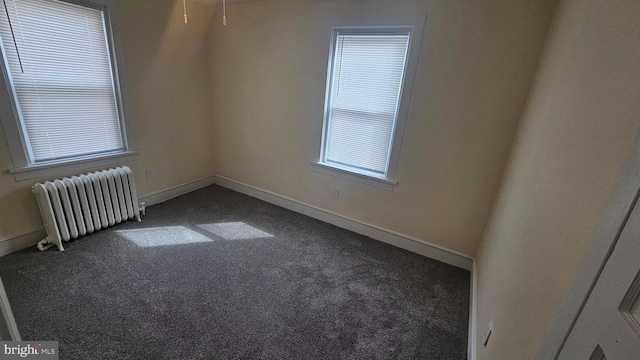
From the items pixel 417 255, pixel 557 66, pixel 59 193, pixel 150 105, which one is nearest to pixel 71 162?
pixel 59 193

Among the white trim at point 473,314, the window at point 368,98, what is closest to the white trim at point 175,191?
the window at point 368,98

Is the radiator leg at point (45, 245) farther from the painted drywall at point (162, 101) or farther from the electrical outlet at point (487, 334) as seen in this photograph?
the electrical outlet at point (487, 334)

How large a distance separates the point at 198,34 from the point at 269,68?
1.03 meters

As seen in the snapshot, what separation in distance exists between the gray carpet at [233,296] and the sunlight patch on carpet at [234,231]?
2 centimetres

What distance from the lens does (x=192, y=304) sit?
5.81 feet

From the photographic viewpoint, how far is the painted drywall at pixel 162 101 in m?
2.13

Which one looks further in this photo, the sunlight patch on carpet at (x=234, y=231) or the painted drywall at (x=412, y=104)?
the sunlight patch on carpet at (x=234, y=231)

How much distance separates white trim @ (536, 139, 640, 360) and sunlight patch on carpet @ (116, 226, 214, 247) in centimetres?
252

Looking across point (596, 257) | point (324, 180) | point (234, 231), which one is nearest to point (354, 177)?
point (324, 180)

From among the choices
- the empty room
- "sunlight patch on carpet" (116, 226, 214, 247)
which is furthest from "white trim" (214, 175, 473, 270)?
"sunlight patch on carpet" (116, 226, 214, 247)

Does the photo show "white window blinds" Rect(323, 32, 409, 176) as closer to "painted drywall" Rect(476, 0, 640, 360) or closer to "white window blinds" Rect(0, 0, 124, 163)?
"painted drywall" Rect(476, 0, 640, 360)

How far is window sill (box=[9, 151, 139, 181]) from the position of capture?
2066 mm

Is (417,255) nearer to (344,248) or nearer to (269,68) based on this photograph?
(344,248)

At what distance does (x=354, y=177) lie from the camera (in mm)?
2719
